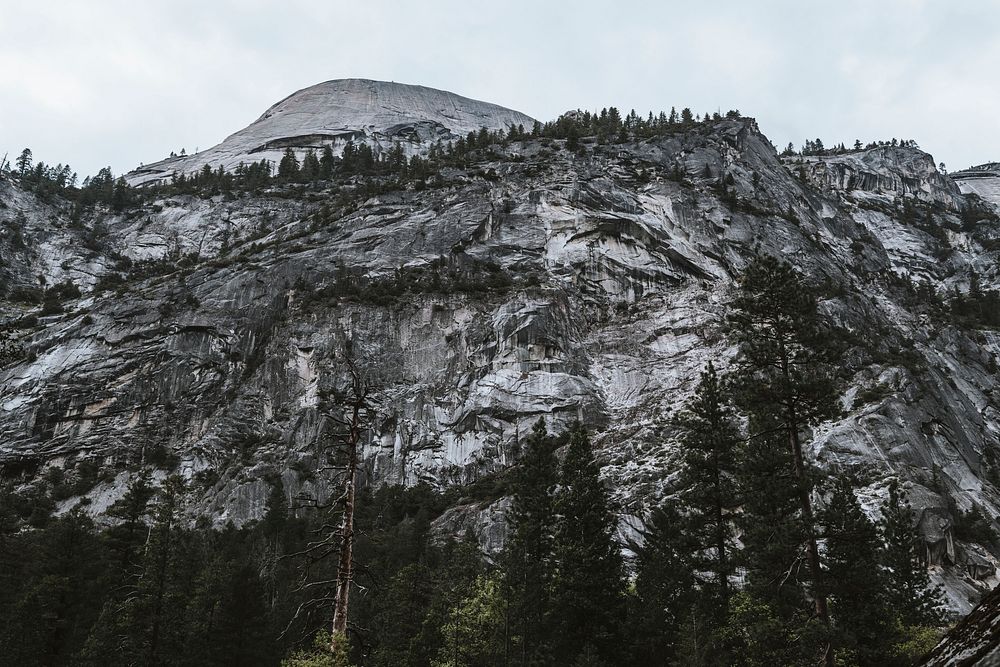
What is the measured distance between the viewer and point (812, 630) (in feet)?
52.6

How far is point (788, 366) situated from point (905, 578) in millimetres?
18681

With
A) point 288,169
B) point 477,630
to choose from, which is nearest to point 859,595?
point 477,630

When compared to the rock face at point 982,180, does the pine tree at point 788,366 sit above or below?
below

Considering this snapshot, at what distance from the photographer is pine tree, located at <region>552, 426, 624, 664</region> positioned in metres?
27.4

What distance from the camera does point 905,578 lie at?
3120 cm

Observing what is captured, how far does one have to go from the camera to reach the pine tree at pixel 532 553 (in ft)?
93.4

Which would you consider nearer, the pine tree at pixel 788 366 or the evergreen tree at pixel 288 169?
the pine tree at pixel 788 366

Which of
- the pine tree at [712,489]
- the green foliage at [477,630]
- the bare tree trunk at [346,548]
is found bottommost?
the green foliage at [477,630]

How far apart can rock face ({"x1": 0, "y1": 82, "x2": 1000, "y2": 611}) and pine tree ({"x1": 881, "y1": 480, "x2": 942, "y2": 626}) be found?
1017 cm

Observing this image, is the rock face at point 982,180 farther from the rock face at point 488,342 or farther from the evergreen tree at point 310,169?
the evergreen tree at point 310,169

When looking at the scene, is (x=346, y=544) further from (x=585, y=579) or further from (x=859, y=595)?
(x=585, y=579)

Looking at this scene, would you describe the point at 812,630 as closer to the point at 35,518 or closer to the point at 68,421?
the point at 35,518

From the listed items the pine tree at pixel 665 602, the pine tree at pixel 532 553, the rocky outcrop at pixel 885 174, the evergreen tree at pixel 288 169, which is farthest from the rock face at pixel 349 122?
the pine tree at pixel 665 602

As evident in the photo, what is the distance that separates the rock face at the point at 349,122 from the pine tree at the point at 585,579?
121385 mm
